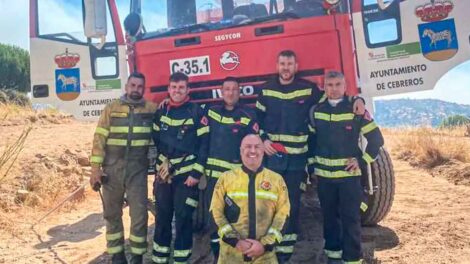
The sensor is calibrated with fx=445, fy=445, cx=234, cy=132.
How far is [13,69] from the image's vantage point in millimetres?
21203

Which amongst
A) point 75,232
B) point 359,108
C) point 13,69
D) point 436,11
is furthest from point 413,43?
point 13,69

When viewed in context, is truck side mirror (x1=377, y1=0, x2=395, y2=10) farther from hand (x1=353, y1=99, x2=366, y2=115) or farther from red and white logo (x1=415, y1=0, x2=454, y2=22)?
hand (x1=353, y1=99, x2=366, y2=115)

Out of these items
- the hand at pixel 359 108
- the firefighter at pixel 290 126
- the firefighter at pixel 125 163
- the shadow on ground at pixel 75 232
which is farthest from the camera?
the shadow on ground at pixel 75 232


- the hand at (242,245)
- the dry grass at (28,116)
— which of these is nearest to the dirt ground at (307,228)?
the hand at (242,245)

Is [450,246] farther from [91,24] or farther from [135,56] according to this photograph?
[91,24]

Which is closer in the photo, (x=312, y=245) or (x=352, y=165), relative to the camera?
(x=352, y=165)

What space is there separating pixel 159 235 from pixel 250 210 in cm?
135

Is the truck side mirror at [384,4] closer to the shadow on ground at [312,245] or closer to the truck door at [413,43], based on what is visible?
the truck door at [413,43]

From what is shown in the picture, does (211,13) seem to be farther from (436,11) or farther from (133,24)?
(436,11)

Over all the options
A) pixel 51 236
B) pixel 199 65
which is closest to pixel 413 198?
pixel 199 65

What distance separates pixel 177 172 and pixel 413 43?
2.76m

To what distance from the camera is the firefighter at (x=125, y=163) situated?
4.27 metres

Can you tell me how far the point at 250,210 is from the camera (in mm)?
3141

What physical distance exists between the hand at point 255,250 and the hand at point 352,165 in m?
1.25
